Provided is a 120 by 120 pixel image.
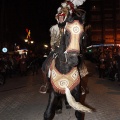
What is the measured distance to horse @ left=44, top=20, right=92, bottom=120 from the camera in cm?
453

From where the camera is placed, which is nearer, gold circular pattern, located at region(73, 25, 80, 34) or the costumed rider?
gold circular pattern, located at region(73, 25, 80, 34)

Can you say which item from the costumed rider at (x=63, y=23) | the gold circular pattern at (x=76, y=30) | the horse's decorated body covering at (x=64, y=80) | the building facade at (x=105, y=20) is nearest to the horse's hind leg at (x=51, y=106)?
the horse's decorated body covering at (x=64, y=80)

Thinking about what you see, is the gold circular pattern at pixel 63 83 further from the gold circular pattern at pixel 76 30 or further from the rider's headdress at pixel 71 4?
the rider's headdress at pixel 71 4

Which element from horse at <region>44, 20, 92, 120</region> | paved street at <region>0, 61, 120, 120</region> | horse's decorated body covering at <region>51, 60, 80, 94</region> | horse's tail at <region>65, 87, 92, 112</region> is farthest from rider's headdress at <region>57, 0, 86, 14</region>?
paved street at <region>0, 61, 120, 120</region>

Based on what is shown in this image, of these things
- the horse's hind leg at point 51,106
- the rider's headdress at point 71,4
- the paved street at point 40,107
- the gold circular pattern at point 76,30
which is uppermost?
the rider's headdress at point 71,4

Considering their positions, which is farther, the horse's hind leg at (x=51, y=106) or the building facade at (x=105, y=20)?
the building facade at (x=105, y=20)

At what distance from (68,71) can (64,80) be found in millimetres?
198

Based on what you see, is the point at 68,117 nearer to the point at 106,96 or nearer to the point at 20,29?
the point at 106,96

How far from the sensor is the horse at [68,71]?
4527 millimetres

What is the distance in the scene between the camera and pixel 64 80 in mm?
4930

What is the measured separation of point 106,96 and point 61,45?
20.1ft

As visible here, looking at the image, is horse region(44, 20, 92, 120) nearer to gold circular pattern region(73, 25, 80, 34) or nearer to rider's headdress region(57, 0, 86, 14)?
gold circular pattern region(73, 25, 80, 34)

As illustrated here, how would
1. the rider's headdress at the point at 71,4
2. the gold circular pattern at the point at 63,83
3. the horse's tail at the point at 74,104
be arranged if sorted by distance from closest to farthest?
the horse's tail at the point at 74,104 → the gold circular pattern at the point at 63,83 → the rider's headdress at the point at 71,4

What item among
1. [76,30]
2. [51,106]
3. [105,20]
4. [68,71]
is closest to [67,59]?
[68,71]
